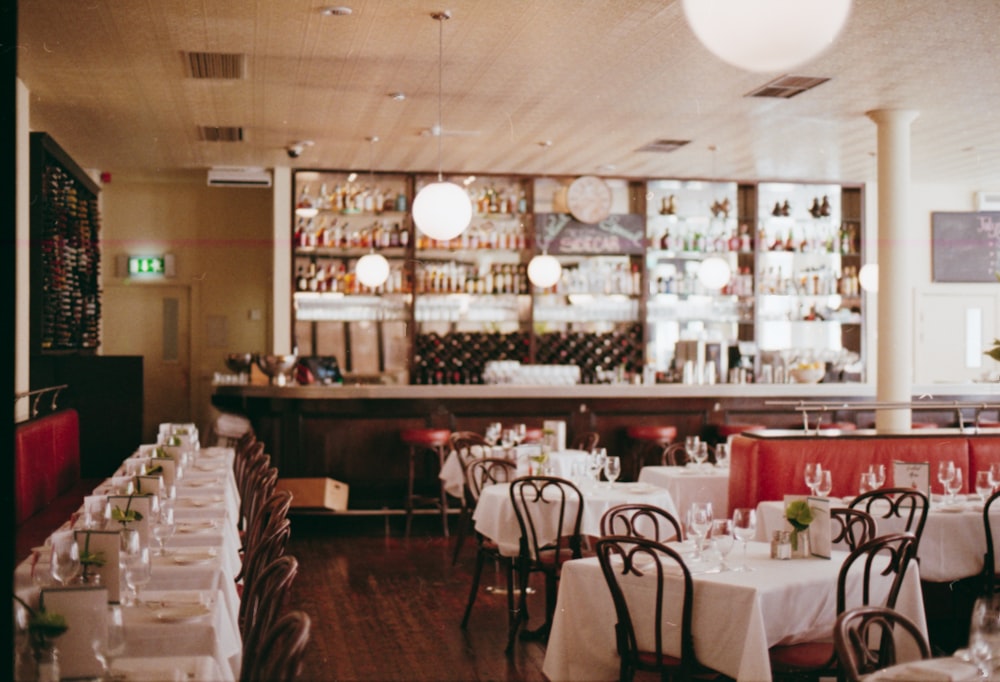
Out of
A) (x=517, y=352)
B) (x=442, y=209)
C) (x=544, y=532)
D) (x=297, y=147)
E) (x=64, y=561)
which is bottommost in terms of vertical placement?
(x=544, y=532)

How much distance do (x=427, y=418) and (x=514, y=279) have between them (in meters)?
2.70

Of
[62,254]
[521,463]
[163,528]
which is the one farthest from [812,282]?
[163,528]

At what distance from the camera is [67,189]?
925cm

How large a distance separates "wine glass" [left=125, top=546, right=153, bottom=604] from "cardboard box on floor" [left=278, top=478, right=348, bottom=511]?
5.42 metres

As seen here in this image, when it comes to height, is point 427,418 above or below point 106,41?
below

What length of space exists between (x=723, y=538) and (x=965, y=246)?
9.78 m

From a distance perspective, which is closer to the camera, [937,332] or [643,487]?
[643,487]

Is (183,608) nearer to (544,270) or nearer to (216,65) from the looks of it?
(216,65)

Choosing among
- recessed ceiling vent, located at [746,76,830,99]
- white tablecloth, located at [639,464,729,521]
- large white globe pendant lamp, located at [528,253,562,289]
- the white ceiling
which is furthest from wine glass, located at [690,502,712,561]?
large white globe pendant lamp, located at [528,253,562,289]

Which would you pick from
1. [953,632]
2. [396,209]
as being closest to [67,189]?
[396,209]

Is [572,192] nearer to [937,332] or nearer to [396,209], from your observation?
[396,209]

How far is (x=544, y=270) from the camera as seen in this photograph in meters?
10.4

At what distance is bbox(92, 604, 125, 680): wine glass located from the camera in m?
2.34

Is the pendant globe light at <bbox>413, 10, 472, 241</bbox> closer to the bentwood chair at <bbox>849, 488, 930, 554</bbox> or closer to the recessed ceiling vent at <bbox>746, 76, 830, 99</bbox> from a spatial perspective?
the recessed ceiling vent at <bbox>746, 76, 830, 99</bbox>
